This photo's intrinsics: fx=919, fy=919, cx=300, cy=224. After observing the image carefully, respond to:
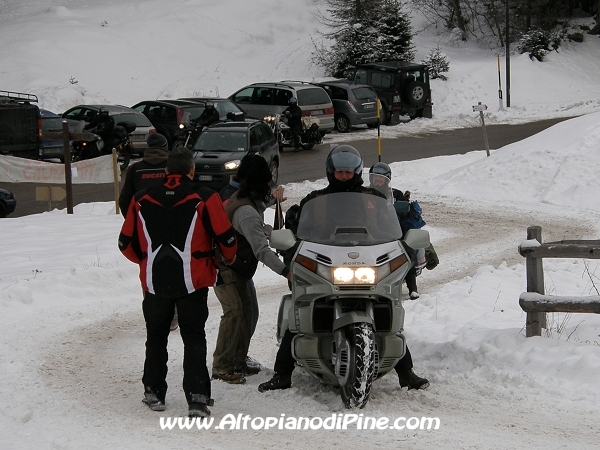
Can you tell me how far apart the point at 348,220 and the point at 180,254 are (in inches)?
48.0

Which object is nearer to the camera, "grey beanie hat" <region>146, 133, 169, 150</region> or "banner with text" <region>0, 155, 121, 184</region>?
"grey beanie hat" <region>146, 133, 169, 150</region>

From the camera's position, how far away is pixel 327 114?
28438mm

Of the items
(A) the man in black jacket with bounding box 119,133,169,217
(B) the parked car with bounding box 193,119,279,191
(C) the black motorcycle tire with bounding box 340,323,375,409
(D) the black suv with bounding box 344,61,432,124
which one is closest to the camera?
(C) the black motorcycle tire with bounding box 340,323,375,409

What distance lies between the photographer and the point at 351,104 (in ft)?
101

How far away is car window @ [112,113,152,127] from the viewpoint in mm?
24703

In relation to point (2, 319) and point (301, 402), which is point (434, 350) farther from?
point (2, 319)

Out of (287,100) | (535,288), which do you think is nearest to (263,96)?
(287,100)

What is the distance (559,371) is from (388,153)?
1925cm

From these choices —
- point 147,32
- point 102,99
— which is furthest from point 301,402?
point 147,32

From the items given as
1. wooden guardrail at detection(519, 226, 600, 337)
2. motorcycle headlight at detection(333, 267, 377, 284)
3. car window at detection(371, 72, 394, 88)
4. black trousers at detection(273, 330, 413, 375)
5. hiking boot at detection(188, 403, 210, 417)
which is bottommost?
hiking boot at detection(188, 403, 210, 417)

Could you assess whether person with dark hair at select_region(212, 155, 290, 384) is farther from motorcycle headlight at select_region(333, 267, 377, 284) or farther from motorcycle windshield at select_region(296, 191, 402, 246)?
motorcycle headlight at select_region(333, 267, 377, 284)

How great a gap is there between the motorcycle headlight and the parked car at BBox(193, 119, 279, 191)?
12567 millimetres

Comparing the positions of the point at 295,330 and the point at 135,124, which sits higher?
the point at 135,124

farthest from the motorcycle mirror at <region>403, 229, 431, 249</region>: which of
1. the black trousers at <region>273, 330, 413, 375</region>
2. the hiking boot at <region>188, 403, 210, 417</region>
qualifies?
the hiking boot at <region>188, 403, 210, 417</region>
